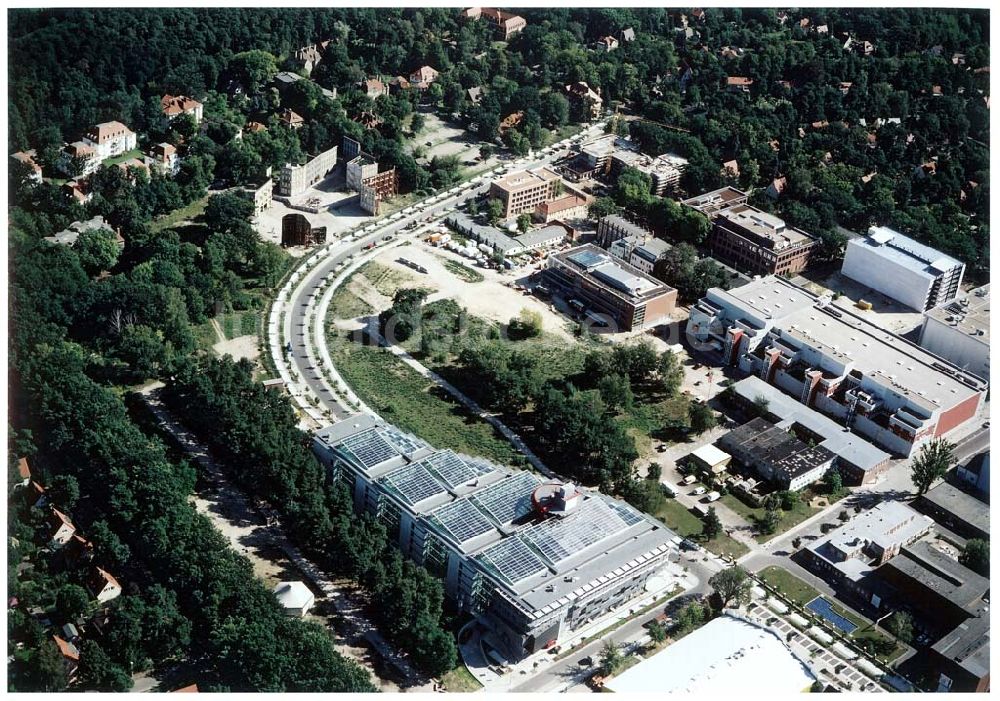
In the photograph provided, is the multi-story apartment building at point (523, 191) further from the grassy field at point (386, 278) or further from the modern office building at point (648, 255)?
the grassy field at point (386, 278)

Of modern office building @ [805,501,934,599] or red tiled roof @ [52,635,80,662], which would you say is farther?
modern office building @ [805,501,934,599]

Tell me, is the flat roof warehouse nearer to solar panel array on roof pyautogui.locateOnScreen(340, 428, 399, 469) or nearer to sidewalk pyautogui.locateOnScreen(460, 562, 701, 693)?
solar panel array on roof pyautogui.locateOnScreen(340, 428, 399, 469)

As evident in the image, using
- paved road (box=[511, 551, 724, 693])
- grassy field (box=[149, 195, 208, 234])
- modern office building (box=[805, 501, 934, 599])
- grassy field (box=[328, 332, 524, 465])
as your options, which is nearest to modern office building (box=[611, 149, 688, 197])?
grassy field (box=[328, 332, 524, 465])

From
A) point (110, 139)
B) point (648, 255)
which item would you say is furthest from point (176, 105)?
point (648, 255)

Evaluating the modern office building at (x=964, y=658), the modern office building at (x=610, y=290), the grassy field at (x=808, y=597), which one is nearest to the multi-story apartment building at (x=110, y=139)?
the modern office building at (x=610, y=290)

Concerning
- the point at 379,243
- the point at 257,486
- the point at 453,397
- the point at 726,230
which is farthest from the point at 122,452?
the point at 726,230

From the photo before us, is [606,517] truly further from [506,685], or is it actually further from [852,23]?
[852,23]
